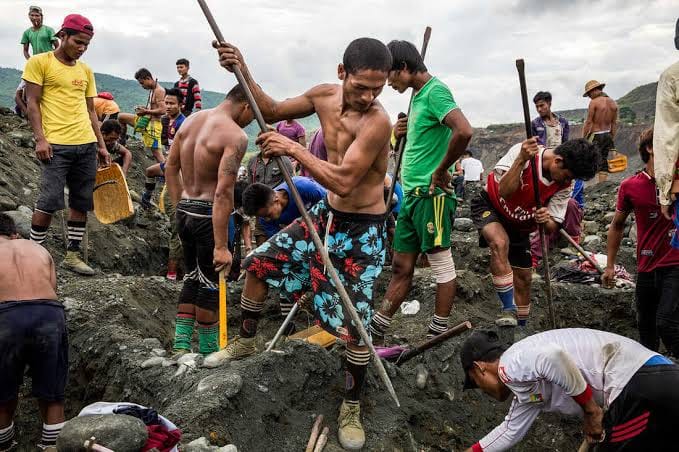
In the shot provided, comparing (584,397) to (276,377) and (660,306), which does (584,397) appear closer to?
(660,306)

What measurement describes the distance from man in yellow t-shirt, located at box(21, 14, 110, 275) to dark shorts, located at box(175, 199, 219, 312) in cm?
197

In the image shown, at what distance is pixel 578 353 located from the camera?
8.77 feet

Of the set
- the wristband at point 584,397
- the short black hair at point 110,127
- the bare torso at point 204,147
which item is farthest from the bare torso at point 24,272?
the short black hair at point 110,127

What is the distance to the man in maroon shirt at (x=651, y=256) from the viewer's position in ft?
12.3

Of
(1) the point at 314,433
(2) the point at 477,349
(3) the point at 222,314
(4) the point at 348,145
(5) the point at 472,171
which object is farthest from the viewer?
(5) the point at 472,171

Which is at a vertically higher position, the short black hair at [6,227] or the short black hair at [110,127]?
the short black hair at [110,127]

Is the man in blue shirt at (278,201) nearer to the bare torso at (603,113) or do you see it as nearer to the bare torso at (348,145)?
the bare torso at (348,145)

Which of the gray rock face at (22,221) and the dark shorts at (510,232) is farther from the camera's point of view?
the gray rock face at (22,221)

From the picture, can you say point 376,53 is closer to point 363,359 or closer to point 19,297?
point 363,359

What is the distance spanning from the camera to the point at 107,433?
221 cm

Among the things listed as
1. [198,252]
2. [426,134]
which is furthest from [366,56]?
[198,252]

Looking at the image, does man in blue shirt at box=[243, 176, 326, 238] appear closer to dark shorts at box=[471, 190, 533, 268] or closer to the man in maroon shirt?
dark shorts at box=[471, 190, 533, 268]

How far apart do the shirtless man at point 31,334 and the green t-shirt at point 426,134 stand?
8.59ft

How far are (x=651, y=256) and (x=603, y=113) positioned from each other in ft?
18.2
